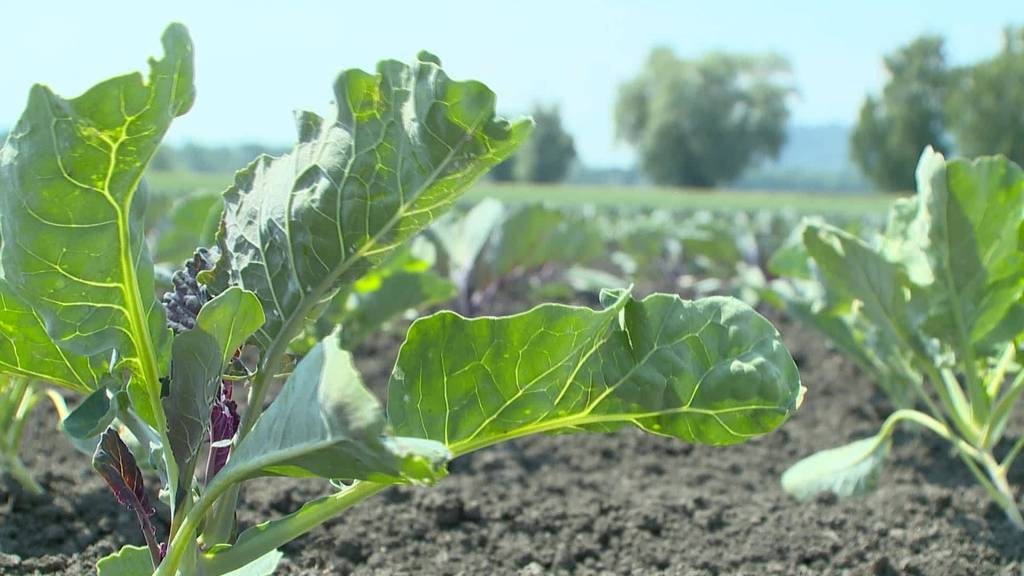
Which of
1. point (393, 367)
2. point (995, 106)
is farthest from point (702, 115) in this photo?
point (393, 367)

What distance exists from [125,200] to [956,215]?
5.89 feet

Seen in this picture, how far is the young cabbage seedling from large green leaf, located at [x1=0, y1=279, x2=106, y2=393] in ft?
5.52

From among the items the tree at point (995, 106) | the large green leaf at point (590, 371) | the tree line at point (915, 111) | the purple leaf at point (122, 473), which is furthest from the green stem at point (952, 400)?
the tree line at point (915, 111)

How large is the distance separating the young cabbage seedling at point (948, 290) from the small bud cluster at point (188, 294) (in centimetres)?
151

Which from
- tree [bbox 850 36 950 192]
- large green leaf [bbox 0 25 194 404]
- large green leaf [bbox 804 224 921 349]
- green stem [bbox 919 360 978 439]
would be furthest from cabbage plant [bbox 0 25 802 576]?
tree [bbox 850 36 950 192]

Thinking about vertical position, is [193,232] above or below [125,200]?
below

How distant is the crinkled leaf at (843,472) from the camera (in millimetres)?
2324

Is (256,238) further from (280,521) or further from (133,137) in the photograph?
(280,521)

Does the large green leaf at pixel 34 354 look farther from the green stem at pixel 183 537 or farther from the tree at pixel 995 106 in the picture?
the tree at pixel 995 106

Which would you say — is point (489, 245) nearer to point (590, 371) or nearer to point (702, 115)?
point (590, 371)

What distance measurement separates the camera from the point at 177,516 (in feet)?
3.98

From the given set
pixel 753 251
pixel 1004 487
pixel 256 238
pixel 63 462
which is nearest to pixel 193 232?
pixel 63 462

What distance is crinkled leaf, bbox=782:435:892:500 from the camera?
2.32 metres

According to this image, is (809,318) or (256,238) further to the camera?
(809,318)
